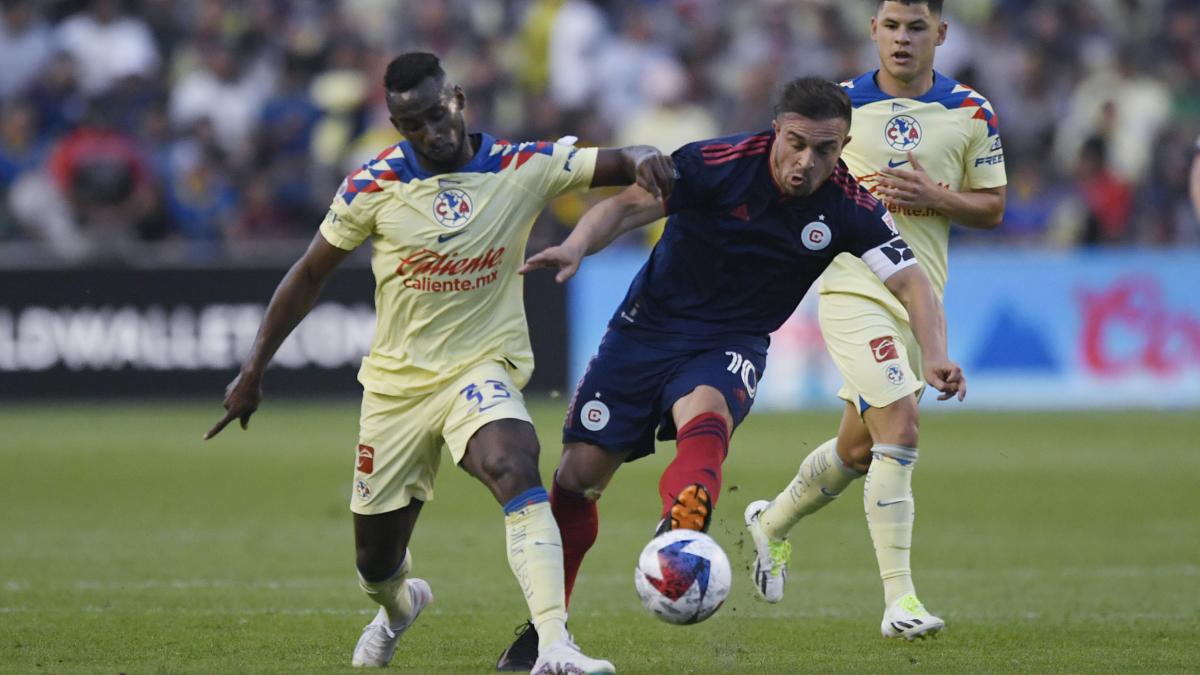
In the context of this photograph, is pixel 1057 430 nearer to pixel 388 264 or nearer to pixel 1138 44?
pixel 1138 44

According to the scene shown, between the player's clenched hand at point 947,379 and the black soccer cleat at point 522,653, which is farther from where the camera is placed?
the black soccer cleat at point 522,653

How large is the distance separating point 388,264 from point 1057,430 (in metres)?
11.4

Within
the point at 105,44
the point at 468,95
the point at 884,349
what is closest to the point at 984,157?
the point at 884,349

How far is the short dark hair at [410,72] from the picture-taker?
6.40m

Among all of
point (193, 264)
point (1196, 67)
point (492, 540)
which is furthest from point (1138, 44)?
point (492, 540)

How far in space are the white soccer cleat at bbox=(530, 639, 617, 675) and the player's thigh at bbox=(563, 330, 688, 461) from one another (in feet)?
3.90

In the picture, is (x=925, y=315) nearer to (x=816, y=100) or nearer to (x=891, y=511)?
(x=816, y=100)

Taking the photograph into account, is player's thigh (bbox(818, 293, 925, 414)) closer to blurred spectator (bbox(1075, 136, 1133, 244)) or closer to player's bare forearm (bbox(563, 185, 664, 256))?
player's bare forearm (bbox(563, 185, 664, 256))

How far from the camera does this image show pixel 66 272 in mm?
17594

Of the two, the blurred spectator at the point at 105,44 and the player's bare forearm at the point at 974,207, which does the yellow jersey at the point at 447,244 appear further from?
the blurred spectator at the point at 105,44

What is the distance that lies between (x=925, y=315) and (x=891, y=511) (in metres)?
1.11

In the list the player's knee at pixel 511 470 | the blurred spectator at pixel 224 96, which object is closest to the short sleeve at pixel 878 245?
the player's knee at pixel 511 470

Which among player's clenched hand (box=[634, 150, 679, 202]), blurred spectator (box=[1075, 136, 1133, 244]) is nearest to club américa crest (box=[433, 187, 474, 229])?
player's clenched hand (box=[634, 150, 679, 202])

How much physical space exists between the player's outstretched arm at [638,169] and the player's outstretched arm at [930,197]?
1394 mm
